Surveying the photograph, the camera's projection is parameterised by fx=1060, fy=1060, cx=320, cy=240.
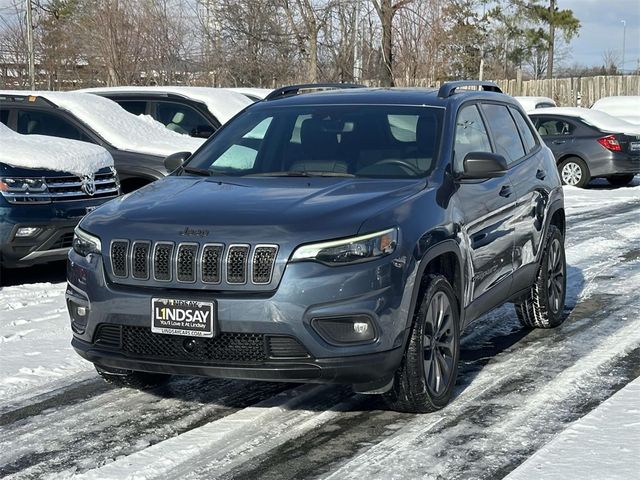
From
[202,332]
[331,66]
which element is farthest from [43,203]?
[331,66]

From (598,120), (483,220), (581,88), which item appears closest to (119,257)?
(483,220)

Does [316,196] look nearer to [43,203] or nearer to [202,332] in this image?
[202,332]

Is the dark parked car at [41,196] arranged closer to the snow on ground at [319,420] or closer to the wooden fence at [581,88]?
the snow on ground at [319,420]

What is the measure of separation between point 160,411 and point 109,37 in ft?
73.4

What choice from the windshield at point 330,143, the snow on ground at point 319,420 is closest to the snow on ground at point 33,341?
the snow on ground at point 319,420

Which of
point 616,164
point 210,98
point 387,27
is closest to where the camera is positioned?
point 210,98

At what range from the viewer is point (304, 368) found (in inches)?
187

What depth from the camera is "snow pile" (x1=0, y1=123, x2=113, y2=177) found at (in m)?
9.25

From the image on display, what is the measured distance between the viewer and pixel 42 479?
4.44 metres

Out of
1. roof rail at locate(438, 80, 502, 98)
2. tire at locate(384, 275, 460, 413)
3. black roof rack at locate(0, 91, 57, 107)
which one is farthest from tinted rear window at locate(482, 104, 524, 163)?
black roof rack at locate(0, 91, 57, 107)

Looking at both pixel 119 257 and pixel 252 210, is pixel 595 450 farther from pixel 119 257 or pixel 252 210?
pixel 119 257

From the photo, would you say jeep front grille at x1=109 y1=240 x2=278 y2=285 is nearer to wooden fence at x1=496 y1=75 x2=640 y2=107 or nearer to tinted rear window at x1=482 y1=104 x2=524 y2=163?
tinted rear window at x1=482 y1=104 x2=524 y2=163

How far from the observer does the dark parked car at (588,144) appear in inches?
780

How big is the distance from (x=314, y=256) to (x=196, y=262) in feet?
1.78
